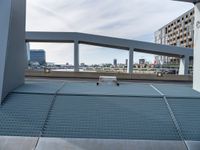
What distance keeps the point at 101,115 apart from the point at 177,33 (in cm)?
9895

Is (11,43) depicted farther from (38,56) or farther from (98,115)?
(38,56)

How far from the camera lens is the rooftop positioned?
457cm

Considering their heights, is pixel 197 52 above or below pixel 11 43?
below

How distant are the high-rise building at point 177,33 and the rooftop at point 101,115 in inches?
2993

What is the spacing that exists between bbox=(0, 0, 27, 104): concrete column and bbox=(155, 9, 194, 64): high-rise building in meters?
76.0

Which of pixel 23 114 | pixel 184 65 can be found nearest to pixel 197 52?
pixel 23 114

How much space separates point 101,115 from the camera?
16.8 ft

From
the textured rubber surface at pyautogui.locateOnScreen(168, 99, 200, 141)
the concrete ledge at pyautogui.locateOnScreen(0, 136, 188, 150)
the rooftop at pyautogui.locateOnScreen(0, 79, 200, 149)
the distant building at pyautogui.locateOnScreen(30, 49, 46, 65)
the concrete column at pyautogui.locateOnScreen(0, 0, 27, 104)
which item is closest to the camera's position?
the concrete ledge at pyautogui.locateOnScreen(0, 136, 188, 150)

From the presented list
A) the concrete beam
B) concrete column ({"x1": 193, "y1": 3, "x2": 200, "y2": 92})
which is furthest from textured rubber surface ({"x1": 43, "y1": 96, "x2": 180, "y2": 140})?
the concrete beam

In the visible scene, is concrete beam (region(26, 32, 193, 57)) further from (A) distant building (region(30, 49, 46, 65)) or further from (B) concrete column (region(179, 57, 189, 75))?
(A) distant building (region(30, 49, 46, 65))

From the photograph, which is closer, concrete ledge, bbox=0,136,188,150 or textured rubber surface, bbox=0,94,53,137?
concrete ledge, bbox=0,136,188,150

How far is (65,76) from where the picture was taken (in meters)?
25.0

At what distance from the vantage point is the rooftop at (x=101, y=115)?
4.57m

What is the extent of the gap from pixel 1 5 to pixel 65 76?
19462 millimetres
